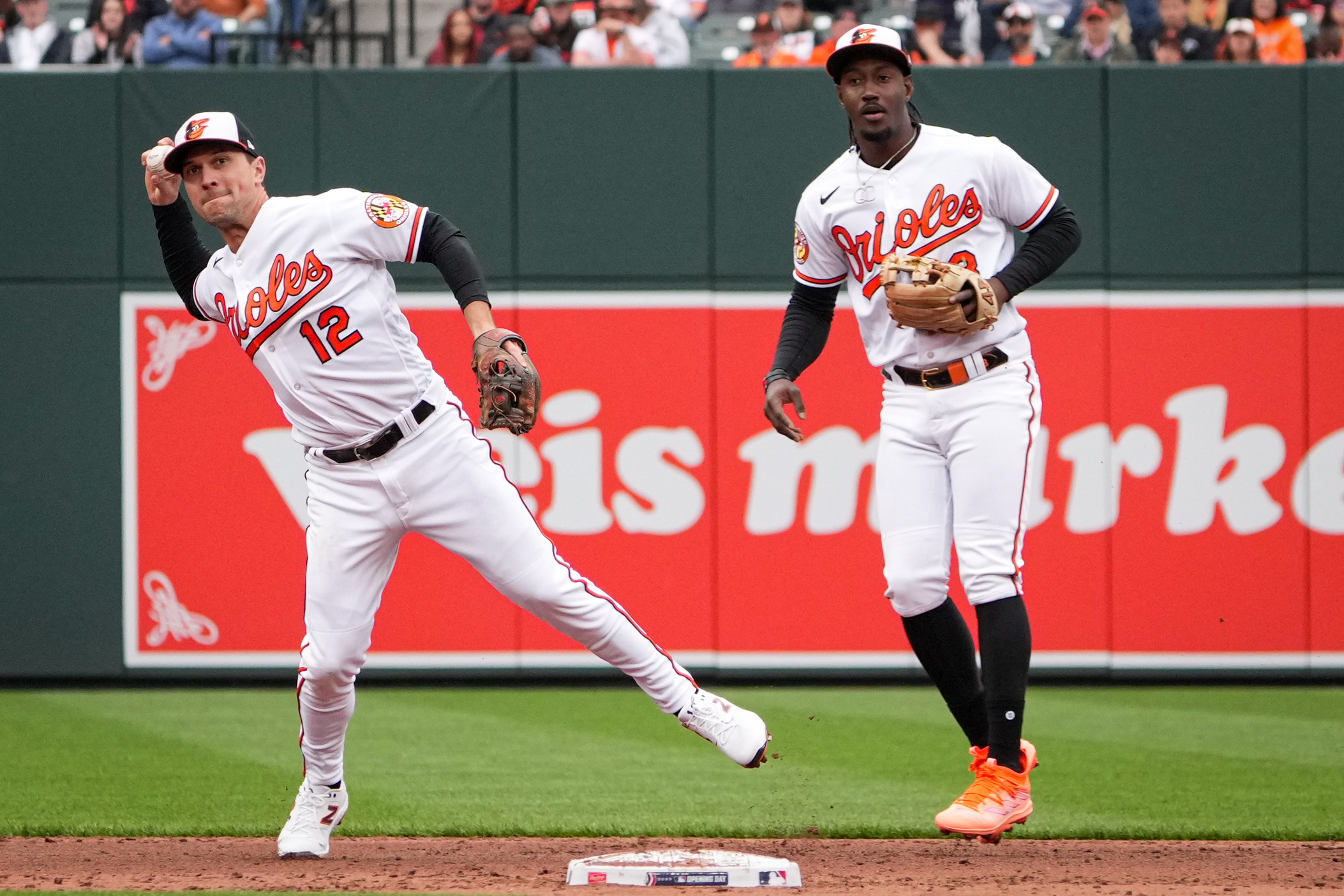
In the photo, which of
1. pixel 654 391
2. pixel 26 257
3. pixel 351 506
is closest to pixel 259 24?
pixel 26 257

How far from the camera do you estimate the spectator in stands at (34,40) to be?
8.58m

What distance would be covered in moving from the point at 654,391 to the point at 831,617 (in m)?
1.44

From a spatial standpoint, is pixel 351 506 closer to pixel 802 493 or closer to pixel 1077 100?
pixel 802 493

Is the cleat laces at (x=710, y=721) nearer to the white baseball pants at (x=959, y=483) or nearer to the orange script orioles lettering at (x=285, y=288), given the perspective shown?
the white baseball pants at (x=959, y=483)

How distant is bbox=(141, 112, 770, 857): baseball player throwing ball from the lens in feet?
11.6

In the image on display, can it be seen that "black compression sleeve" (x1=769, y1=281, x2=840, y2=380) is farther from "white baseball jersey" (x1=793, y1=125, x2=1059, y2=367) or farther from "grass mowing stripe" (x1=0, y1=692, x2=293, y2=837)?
"grass mowing stripe" (x1=0, y1=692, x2=293, y2=837)

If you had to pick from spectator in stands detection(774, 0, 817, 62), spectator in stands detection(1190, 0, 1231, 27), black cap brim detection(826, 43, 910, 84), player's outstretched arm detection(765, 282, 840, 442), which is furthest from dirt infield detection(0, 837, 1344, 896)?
spectator in stands detection(1190, 0, 1231, 27)

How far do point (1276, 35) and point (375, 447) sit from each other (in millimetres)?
6888

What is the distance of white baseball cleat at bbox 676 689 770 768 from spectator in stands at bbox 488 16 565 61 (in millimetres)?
5037

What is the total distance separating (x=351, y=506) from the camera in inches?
140

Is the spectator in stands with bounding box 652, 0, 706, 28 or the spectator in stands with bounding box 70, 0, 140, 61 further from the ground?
the spectator in stands with bounding box 652, 0, 706, 28

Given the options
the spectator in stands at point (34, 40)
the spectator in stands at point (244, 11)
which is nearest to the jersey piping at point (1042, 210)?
the spectator in stands at point (244, 11)

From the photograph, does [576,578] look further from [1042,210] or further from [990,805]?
[1042,210]

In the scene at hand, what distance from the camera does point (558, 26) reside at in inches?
335
